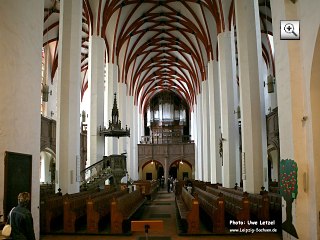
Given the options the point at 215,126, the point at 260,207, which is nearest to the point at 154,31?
the point at 215,126

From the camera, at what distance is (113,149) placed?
84.1 feet

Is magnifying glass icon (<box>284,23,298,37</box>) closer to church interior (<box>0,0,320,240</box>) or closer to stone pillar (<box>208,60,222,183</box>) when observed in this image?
church interior (<box>0,0,320,240</box>)

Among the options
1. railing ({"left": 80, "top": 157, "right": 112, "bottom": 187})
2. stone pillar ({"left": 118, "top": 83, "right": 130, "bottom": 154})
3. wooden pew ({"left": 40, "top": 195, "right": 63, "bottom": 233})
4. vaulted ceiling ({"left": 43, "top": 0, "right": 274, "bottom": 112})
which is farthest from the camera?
stone pillar ({"left": 118, "top": 83, "right": 130, "bottom": 154})

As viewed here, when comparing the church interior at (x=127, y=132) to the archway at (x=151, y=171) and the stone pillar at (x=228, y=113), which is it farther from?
the archway at (x=151, y=171)

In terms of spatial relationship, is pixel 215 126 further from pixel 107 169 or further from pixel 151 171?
pixel 151 171

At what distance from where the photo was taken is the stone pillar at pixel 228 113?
18.8m

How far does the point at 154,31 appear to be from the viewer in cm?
3294

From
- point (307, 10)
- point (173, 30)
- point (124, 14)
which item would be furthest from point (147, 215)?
point (173, 30)

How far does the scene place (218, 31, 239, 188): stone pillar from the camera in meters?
18.8

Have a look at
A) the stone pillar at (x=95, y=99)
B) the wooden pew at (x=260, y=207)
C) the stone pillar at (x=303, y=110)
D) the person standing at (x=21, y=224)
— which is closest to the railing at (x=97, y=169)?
the stone pillar at (x=95, y=99)

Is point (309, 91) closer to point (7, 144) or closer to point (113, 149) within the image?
point (7, 144)

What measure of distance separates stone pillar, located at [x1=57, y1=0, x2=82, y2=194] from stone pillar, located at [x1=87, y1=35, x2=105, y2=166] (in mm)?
5759

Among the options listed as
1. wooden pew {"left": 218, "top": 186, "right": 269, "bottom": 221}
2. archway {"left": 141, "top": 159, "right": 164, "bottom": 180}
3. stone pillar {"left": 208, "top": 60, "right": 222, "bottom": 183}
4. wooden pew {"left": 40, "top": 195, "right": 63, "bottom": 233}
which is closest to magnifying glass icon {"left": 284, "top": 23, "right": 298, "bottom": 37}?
wooden pew {"left": 218, "top": 186, "right": 269, "bottom": 221}

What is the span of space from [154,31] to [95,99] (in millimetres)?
13335
